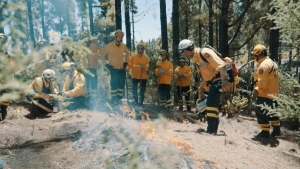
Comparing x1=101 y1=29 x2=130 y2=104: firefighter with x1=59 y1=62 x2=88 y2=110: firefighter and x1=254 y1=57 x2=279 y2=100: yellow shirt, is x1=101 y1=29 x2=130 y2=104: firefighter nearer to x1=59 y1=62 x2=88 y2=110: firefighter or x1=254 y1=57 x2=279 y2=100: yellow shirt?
x1=59 y1=62 x2=88 y2=110: firefighter

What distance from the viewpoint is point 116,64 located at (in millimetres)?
8039

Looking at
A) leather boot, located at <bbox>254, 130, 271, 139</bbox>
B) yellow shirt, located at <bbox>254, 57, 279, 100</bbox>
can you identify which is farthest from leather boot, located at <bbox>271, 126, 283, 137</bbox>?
yellow shirt, located at <bbox>254, 57, 279, 100</bbox>

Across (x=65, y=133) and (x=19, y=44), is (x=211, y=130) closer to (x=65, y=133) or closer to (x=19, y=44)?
(x=65, y=133)

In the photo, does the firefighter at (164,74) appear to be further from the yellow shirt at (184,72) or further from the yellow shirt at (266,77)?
the yellow shirt at (266,77)

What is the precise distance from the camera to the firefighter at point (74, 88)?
6.95 metres

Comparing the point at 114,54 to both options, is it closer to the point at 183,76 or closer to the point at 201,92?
the point at 183,76

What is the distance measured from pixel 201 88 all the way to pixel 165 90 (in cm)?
372

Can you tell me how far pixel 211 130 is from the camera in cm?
506

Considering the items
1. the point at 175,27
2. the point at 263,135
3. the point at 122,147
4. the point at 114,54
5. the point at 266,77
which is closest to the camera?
the point at 122,147

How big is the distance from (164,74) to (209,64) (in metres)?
4.10

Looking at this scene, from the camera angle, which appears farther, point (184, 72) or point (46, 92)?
point (184, 72)

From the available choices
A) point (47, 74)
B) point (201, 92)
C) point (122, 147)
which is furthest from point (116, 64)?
point (122, 147)

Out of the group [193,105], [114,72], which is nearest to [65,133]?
[114,72]

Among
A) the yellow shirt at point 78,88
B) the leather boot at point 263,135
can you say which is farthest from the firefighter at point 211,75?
the yellow shirt at point 78,88
